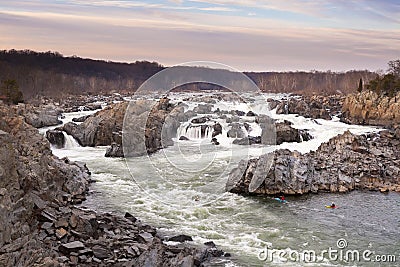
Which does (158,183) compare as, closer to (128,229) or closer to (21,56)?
(128,229)

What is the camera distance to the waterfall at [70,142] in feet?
94.5

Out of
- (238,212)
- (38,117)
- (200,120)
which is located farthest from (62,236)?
(200,120)

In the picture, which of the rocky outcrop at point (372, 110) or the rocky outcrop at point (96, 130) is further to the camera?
the rocky outcrop at point (372, 110)

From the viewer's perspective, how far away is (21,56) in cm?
11288

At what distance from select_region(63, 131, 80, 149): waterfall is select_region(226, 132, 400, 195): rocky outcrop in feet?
44.5

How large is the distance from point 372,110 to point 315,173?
2860cm

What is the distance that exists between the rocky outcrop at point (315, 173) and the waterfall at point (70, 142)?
534 inches

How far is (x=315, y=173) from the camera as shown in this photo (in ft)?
65.9

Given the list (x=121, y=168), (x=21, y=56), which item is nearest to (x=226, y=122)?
(x=121, y=168)

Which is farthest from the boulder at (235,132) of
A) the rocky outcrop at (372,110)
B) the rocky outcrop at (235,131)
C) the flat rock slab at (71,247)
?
the flat rock slab at (71,247)

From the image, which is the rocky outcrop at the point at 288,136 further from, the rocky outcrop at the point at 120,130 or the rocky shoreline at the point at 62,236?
the rocky shoreline at the point at 62,236

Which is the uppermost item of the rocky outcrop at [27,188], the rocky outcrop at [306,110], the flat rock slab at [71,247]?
the rocky outcrop at [306,110]

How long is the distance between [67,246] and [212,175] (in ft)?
39.0

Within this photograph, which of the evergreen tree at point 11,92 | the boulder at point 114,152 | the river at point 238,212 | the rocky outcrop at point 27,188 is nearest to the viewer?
the rocky outcrop at point 27,188
